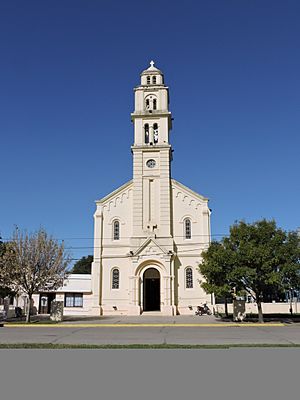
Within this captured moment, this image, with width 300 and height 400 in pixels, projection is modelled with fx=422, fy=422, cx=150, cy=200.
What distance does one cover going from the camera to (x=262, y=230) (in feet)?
91.2

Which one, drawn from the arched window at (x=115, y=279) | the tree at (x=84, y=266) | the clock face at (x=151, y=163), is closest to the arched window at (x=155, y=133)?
the clock face at (x=151, y=163)

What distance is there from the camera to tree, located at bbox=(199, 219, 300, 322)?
26.5 metres

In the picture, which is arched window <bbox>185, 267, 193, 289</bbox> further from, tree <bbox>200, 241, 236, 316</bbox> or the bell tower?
tree <bbox>200, 241, 236, 316</bbox>

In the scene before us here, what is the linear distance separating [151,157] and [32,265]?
17252 mm

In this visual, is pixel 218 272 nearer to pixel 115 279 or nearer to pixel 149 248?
pixel 149 248

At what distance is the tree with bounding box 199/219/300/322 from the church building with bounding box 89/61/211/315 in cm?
1009

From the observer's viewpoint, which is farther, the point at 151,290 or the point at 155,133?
the point at 155,133

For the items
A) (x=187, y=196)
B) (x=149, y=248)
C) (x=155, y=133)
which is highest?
(x=155, y=133)

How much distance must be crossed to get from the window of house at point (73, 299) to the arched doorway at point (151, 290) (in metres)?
7.05

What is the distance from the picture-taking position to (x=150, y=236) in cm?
3844
